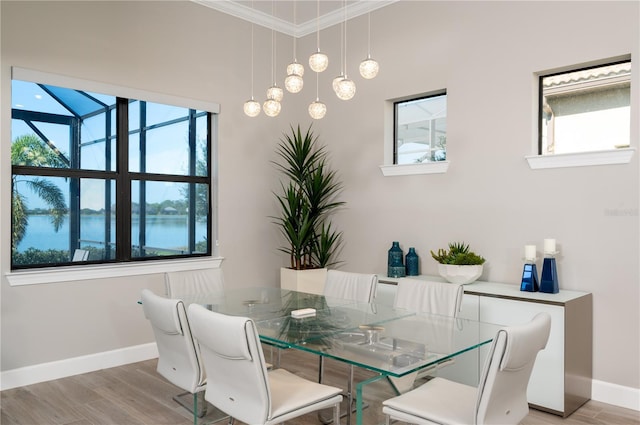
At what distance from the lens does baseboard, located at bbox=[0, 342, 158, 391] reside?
3.69m

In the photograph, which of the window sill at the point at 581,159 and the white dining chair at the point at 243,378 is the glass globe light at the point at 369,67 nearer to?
the window sill at the point at 581,159

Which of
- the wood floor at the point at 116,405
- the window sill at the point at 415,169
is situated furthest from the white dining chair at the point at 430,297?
the window sill at the point at 415,169

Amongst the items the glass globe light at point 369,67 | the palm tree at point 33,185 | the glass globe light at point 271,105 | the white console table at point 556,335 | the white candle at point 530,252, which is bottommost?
the white console table at point 556,335

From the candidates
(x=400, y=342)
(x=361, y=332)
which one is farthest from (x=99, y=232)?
(x=400, y=342)

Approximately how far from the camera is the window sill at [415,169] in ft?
14.3

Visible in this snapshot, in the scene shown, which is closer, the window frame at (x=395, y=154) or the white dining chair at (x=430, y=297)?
the white dining chair at (x=430, y=297)

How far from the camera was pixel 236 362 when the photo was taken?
2.18 m

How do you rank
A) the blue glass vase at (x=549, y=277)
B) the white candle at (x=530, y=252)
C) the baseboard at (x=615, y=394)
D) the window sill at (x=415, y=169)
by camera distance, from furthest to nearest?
the window sill at (x=415, y=169)
the white candle at (x=530, y=252)
the blue glass vase at (x=549, y=277)
the baseboard at (x=615, y=394)

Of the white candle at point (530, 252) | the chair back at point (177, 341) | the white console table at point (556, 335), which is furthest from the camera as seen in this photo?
the white candle at point (530, 252)

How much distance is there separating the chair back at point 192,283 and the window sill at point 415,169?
73.1 inches

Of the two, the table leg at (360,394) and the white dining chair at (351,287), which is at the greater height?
the white dining chair at (351,287)

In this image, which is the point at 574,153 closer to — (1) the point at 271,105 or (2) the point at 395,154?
(2) the point at 395,154

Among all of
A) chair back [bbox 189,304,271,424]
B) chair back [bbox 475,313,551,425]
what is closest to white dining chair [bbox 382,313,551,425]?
chair back [bbox 475,313,551,425]

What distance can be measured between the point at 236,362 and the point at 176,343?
639 millimetres
